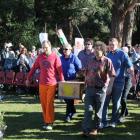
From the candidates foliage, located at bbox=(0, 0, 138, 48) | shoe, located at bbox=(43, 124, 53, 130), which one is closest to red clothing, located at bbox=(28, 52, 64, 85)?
shoe, located at bbox=(43, 124, 53, 130)

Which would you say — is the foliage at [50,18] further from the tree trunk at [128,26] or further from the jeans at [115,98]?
the jeans at [115,98]

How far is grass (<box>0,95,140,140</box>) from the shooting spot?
10516 millimetres

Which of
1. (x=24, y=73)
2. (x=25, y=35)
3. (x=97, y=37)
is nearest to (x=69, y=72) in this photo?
(x=24, y=73)

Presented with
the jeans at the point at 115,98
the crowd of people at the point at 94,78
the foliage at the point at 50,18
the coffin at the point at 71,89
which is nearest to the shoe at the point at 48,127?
the crowd of people at the point at 94,78

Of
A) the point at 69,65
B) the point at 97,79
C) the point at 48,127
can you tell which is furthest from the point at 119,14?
the point at 97,79

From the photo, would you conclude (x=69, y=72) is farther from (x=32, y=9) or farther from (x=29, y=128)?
(x=32, y=9)

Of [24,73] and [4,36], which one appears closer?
[24,73]

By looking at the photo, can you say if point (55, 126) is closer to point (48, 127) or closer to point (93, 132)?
point (48, 127)

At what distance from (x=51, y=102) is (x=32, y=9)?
2446cm

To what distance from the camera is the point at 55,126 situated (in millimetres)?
11641

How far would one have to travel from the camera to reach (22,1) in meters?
34.5

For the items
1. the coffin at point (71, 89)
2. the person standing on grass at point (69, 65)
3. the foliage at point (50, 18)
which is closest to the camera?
the coffin at point (71, 89)

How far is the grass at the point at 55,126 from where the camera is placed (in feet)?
34.5

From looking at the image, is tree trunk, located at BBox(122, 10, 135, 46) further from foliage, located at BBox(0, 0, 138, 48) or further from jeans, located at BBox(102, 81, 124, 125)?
jeans, located at BBox(102, 81, 124, 125)
